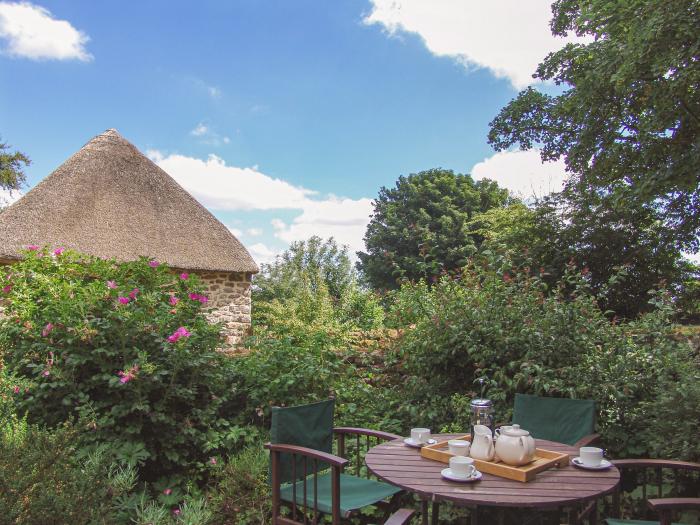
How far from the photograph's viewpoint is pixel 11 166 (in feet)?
51.4

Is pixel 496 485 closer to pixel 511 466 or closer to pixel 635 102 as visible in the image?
pixel 511 466

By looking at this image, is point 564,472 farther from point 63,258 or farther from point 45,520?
point 63,258

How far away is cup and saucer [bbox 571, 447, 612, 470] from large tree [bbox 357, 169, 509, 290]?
1896 centimetres

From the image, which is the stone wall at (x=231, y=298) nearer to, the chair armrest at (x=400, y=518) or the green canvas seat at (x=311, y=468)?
the green canvas seat at (x=311, y=468)

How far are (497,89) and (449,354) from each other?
8614 mm

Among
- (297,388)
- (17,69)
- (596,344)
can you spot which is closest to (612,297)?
(596,344)

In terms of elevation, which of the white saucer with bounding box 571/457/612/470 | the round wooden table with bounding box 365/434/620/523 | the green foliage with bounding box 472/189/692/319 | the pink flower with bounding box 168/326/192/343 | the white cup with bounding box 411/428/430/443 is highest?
the green foliage with bounding box 472/189/692/319

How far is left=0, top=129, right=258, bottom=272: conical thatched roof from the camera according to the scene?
9508 mm

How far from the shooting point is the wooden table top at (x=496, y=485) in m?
1.76

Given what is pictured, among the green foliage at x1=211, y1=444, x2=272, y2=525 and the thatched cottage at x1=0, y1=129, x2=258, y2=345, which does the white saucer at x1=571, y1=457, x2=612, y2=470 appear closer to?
the green foliage at x1=211, y1=444, x2=272, y2=525

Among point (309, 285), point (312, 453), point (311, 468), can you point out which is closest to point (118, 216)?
point (309, 285)

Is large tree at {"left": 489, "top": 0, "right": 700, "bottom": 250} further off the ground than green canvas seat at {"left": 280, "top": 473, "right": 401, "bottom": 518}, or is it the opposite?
large tree at {"left": 489, "top": 0, "right": 700, "bottom": 250}

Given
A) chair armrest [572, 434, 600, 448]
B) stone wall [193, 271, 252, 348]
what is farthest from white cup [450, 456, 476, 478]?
stone wall [193, 271, 252, 348]

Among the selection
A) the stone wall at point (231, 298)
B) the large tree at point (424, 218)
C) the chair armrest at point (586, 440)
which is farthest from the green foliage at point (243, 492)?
the large tree at point (424, 218)
